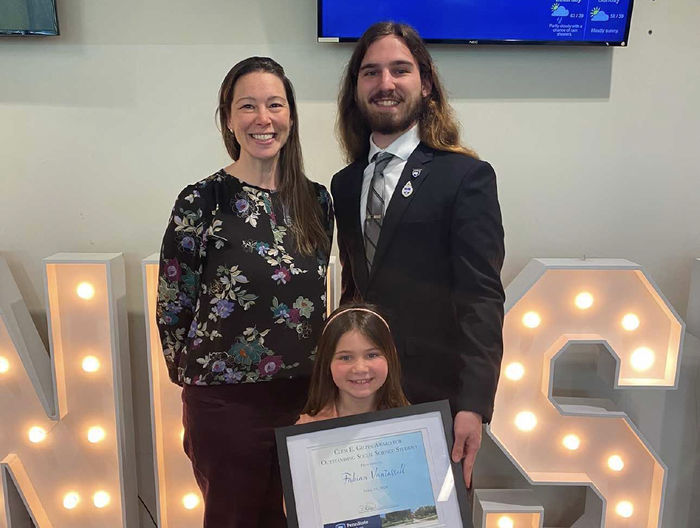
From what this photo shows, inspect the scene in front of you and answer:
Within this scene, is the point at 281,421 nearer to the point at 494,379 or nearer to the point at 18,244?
the point at 494,379

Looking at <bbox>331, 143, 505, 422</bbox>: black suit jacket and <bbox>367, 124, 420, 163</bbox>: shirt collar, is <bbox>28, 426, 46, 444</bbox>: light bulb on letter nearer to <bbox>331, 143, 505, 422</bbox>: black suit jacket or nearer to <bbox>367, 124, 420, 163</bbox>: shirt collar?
<bbox>331, 143, 505, 422</bbox>: black suit jacket

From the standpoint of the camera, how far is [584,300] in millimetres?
1831

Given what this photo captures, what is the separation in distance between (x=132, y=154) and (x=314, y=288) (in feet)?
3.29

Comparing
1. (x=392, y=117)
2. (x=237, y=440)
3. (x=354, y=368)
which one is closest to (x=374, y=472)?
(x=354, y=368)

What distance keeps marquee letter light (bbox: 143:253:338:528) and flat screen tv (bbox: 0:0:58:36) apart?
81 cm

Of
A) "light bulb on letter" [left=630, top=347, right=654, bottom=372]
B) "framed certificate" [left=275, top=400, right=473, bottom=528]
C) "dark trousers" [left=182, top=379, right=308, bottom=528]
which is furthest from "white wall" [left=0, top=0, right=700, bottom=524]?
"framed certificate" [left=275, top=400, right=473, bottom=528]

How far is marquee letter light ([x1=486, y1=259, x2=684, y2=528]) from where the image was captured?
5.97ft

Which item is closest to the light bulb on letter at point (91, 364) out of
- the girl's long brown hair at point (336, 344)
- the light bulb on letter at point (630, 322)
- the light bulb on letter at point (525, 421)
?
the girl's long brown hair at point (336, 344)

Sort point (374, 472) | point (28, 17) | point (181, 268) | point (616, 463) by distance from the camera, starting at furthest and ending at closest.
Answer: point (616, 463) < point (28, 17) < point (181, 268) < point (374, 472)

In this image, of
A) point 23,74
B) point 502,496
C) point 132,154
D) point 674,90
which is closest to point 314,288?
point 132,154

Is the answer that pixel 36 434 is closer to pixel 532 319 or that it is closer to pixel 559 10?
pixel 532 319

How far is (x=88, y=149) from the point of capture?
1959 millimetres

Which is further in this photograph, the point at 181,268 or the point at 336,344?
the point at 181,268

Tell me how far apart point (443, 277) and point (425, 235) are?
11cm
